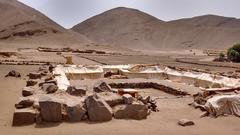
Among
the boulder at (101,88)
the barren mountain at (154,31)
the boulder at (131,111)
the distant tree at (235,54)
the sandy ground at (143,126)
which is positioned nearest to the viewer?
the sandy ground at (143,126)

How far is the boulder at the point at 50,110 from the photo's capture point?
9383 millimetres

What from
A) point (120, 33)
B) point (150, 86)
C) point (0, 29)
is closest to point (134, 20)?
point (120, 33)

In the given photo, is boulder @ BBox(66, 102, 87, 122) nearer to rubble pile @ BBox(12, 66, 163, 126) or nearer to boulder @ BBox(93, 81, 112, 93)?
rubble pile @ BBox(12, 66, 163, 126)

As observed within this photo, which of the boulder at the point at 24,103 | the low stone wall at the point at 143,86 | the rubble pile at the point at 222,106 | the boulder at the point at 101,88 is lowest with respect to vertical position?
the low stone wall at the point at 143,86

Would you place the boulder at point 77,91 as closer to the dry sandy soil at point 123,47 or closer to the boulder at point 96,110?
the boulder at point 96,110

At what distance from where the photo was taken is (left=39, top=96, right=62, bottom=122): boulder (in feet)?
30.8

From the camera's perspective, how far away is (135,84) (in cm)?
1905

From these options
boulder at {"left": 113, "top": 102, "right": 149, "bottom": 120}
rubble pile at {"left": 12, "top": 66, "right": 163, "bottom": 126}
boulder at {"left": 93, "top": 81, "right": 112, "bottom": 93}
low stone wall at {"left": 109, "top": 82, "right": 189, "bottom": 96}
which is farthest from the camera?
low stone wall at {"left": 109, "top": 82, "right": 189, "bottom": 96}

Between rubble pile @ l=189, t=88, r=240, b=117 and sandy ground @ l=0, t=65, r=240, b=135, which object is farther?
rubble pile @ l=189, t=88, r=240, b=117

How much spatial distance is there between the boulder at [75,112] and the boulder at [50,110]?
23 centimetres

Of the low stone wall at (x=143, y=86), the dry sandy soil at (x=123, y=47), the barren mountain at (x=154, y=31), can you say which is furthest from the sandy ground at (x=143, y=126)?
the barren mountain at (x=154, y=31)

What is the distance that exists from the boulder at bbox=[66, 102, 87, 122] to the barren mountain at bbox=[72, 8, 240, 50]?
328 ft

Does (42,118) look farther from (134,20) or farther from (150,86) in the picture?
(134,20)

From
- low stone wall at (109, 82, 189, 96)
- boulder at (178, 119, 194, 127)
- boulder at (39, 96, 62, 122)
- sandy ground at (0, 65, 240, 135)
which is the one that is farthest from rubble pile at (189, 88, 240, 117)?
low stone wall at (109, 82, 189, 96)
